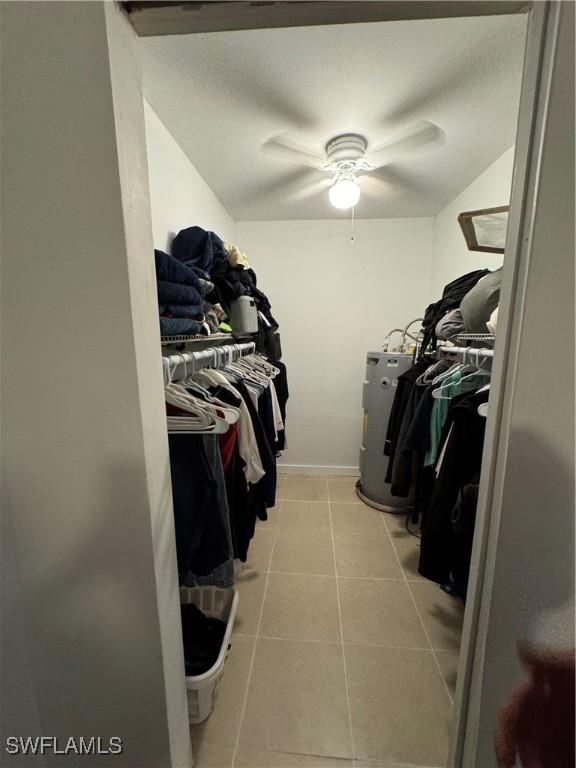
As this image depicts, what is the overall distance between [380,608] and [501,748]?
780 millimetres

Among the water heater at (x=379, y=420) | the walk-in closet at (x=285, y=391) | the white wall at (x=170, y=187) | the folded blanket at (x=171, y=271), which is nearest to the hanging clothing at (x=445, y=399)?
the walk-in closet at (x=285, y=391)

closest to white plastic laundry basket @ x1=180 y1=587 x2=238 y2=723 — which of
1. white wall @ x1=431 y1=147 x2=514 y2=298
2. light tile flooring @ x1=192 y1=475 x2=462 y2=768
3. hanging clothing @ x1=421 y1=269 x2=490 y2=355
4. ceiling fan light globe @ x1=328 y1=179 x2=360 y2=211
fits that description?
light tile flooring @ x1=192 y1=475 x2=462 y2=768

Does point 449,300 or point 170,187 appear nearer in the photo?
point 170,187

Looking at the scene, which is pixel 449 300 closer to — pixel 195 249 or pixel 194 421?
pixel 195 249

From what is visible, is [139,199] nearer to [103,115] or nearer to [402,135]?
[103,115]

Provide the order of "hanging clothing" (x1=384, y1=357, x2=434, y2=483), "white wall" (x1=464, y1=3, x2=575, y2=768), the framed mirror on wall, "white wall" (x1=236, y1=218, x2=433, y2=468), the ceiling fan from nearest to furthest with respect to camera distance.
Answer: "white wall" (x1=464, y1=3, x2=575, y2=768) < the framed mirror on wall < the ceiling fan < "hanging clothing" (x1=384, y1=357, x2=434, y2=483) < "white wall" (x1=236, y1=218, x2=433, y2=468)

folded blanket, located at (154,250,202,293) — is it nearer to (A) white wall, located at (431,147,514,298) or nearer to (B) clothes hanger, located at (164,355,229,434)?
(B) clothes hanger, located at (164,355,229,434)

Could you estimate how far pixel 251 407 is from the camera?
1178 millimetres

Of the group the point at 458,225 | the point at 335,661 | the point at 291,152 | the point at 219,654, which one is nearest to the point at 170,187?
the point at 291,152

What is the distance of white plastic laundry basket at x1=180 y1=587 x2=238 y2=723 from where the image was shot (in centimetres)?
87

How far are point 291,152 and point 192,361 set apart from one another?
3.68ft

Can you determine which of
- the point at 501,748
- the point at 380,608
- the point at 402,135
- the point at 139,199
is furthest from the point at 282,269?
the point at 501,748

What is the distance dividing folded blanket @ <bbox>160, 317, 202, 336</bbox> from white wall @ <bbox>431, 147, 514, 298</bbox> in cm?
137

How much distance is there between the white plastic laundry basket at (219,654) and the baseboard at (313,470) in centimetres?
150
